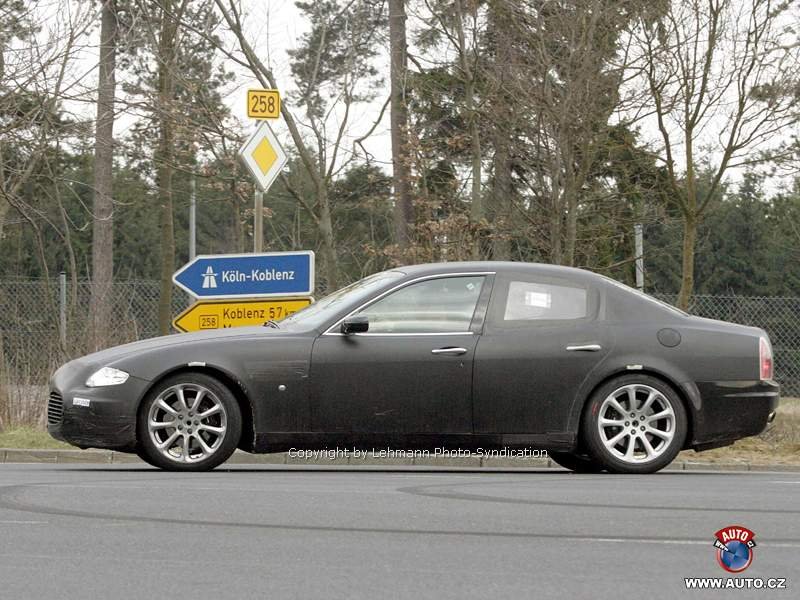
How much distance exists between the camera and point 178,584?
5.76 metres

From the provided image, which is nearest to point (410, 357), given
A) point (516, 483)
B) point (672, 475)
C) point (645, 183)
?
point (516, 483)

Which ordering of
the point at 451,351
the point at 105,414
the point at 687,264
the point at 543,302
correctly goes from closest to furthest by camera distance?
the point at 105,414 < the point at 451,351 < the point at 543,302 < the point at 687,264

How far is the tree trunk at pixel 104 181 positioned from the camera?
17.1m

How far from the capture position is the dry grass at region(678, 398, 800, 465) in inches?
564

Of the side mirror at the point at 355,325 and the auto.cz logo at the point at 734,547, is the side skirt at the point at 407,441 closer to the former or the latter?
the side mirror at the point at 355,325

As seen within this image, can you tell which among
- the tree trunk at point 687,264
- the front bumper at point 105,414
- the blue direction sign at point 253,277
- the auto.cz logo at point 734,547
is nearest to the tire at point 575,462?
the front bumper at point 105,414

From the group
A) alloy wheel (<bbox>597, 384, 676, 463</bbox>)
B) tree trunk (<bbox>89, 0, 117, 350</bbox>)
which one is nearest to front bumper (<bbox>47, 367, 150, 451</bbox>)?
alloy wheel (<bbox>597, 384, 676, 463</bbox>)

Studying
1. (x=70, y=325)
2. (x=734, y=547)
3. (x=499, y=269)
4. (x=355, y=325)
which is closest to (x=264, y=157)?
(x=70, y=325)

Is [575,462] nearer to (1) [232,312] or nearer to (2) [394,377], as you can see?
(2) [394,377]

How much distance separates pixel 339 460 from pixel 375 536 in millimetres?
6463

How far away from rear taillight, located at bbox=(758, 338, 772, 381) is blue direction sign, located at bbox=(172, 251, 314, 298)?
16.4ft

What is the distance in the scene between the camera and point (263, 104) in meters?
15.2

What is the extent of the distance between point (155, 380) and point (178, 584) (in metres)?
5.00

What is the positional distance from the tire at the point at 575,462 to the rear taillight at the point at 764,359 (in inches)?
56.1
